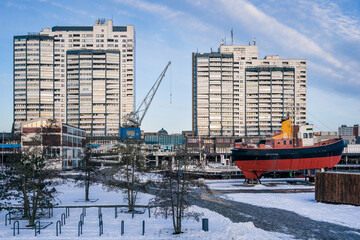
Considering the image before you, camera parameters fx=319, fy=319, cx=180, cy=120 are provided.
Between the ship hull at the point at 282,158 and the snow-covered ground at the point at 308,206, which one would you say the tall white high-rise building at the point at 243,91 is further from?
the snow-covered ground at the point at 308,206

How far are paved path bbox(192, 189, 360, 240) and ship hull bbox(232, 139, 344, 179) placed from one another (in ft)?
76.4

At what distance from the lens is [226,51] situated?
578 feet

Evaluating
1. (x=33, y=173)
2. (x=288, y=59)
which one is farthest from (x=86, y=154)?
(x=288, y=59)

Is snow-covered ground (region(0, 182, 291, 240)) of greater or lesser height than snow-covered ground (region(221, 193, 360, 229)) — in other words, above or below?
above

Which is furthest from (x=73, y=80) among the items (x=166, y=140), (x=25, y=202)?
(x=25, y=202)

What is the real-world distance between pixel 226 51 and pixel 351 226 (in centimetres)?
16079

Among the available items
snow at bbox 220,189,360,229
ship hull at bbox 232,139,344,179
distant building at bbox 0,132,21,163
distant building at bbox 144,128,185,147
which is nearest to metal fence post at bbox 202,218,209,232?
snow at bbox 220,189,360,229

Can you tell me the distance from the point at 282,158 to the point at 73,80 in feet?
450

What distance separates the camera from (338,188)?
3136 cm

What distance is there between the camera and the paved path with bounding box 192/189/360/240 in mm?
20656

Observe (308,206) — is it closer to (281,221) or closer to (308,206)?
(308,206)

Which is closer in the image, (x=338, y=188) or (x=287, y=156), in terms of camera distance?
(x=338, y=188)

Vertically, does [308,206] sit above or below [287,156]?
below

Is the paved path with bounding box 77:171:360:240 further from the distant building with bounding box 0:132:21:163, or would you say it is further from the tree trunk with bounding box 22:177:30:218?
the distant building with bounding box 0:132:21:163
